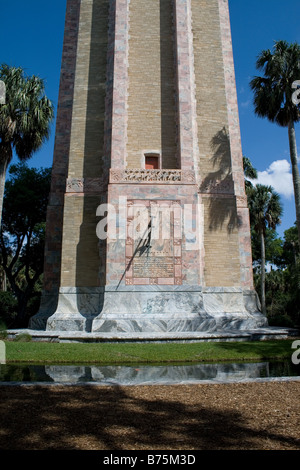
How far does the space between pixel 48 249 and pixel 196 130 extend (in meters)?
10.4

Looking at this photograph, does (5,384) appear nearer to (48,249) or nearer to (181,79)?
(48,249)

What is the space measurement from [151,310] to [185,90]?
1154 cm

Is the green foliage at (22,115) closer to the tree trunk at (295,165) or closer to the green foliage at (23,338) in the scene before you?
the green foliage at (23,338)

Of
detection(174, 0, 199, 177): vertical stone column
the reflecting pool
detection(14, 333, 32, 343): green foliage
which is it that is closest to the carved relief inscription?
detection(174, 0, 199, 177): vertical stone column

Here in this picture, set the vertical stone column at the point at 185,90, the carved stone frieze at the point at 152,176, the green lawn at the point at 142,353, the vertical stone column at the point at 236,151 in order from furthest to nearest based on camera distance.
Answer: the vertical stone column at the point at 236,151
the vertical stone column at the point at 185,90
the carved stone frieze at the point at 152,176
the green lawn at the point at 142,353

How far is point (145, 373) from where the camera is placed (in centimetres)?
848

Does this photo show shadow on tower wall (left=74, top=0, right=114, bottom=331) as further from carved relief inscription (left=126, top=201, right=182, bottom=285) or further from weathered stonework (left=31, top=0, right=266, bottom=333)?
carved relief inscription (left=126, top=201, right=182, bottom=285)

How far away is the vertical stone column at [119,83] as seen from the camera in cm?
1795

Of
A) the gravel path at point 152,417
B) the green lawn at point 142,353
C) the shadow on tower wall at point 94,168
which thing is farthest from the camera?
the shadow on tower wall at point 94,168

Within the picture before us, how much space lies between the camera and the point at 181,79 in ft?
62.4

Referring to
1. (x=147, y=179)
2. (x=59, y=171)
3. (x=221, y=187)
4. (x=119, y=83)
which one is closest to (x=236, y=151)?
(x=221, y=187)

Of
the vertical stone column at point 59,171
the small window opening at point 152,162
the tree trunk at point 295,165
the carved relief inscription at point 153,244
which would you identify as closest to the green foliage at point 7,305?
the vertical stone column at point 59,171

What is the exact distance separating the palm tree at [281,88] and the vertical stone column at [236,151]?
1.64m

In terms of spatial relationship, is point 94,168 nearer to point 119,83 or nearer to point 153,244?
point 119,83
